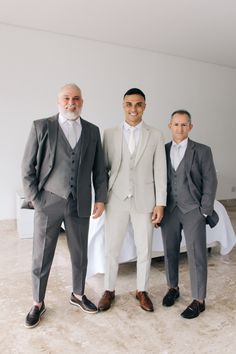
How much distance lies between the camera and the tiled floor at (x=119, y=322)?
1856mm

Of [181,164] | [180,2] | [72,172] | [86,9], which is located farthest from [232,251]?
[86,9]

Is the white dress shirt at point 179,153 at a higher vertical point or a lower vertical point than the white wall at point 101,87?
lower

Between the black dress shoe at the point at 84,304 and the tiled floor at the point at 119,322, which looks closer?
the tiled floor at the point at 119,322

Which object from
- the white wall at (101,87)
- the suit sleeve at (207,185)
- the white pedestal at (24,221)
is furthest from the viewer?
the white wall at (101,87)

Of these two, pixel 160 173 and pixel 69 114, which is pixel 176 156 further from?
pixel 69 114

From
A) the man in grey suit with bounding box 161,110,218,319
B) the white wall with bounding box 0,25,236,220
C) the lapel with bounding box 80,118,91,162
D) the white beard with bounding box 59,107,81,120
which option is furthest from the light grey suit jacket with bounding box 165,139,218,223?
the white wall with bounding box 0,25,236,220

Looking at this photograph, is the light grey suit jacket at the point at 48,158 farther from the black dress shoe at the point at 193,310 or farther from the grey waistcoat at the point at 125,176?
the black dress shoe at the point at 193,310

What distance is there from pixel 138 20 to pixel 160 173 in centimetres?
255

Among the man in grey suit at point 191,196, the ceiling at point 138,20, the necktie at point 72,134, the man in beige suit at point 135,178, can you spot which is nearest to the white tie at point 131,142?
the man in beige suit at point 135,178

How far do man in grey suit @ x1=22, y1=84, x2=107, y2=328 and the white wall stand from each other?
2443 millimetres

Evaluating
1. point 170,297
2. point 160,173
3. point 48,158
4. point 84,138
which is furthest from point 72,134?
point 170,297

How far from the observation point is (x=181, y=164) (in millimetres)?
2152

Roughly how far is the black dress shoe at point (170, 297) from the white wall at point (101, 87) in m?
2.75

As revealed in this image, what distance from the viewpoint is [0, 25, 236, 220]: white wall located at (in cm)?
419
